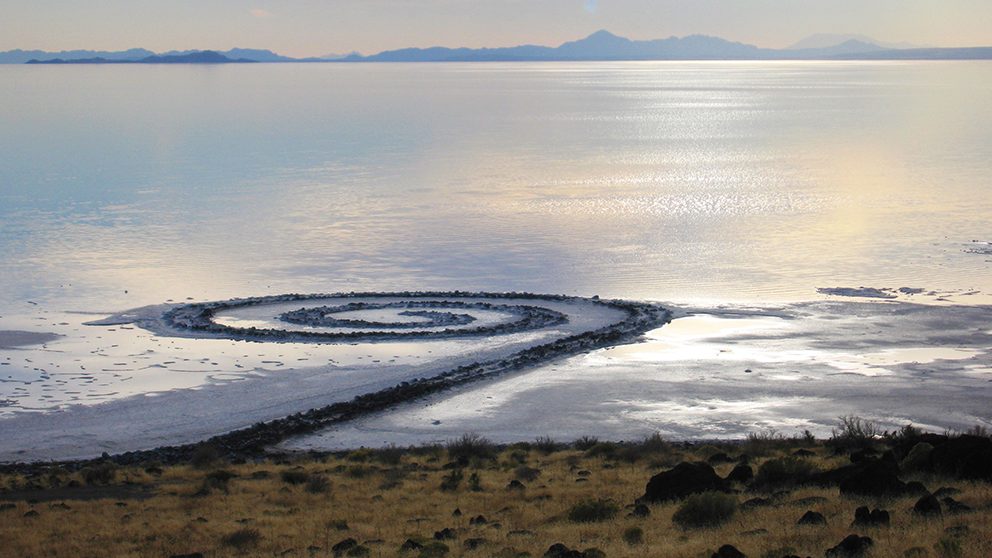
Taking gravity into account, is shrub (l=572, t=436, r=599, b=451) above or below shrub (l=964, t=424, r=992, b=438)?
below

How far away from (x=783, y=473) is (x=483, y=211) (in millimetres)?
49264

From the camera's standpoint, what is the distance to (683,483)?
67.3ft

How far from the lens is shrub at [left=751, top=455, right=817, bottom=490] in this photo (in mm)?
21094

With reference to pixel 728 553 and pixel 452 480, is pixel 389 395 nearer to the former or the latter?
pixel 452 480

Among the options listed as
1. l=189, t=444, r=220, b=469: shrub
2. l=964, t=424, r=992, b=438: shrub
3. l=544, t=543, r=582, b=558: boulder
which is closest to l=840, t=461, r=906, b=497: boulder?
l=544, t=543, r=582, b=558: boulder

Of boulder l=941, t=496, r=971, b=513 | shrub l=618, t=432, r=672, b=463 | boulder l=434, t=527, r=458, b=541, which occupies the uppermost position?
boulder l=941, t=496, r=971, b=513

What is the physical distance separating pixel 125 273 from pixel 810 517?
1453 inches

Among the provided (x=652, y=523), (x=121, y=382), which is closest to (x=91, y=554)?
(x=652, y=523)

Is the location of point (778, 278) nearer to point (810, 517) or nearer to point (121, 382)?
point (121, 382)

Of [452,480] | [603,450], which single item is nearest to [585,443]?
[603,450]

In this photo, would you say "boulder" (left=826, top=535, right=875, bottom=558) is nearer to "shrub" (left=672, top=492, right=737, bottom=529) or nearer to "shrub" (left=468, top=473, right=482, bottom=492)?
"shrub" (left=672, top=492, right=737, bottom=529)

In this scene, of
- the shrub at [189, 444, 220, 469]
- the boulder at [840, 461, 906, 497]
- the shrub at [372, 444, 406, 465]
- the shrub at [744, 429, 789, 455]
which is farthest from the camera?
the shrub at [372, 444, 406, 465]

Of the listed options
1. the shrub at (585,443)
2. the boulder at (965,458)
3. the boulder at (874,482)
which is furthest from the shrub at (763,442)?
the boulder at (874,482)

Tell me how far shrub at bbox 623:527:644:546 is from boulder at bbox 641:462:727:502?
259 cm
